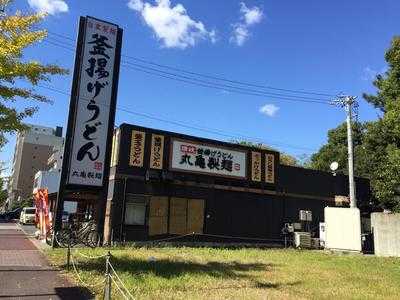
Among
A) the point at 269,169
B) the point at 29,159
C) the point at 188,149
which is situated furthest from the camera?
the point at 29,159

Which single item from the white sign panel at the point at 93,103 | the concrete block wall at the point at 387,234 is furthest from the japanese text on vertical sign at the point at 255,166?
the white sign panel at the point at 93,103

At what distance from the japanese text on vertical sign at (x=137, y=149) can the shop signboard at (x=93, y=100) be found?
5090 millimetres

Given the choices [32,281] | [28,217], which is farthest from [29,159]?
[32,281]

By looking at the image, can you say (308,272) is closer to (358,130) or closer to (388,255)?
(388,255)

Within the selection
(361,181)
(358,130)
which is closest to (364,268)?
(361,181)

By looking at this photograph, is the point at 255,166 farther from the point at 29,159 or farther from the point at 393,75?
the point at 29,159

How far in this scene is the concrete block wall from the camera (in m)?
23.7

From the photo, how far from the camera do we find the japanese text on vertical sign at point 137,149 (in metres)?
26.1

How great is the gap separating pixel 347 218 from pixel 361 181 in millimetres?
12020

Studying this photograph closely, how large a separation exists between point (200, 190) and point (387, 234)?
10477 mm

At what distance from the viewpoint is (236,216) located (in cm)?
2980

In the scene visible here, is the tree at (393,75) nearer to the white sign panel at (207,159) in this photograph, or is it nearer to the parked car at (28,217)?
the white sign panel at (207,159)

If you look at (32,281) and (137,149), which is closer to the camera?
(32,281)

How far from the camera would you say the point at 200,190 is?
28.4m
